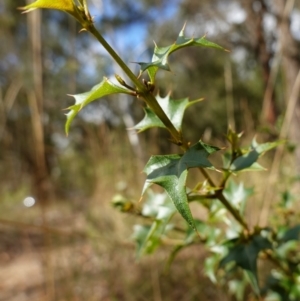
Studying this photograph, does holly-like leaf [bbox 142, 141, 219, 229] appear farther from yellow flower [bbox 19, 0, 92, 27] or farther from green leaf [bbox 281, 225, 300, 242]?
green leaf [bbox 281, 225, 300, 242]

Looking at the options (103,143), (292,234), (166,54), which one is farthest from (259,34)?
(166,54)

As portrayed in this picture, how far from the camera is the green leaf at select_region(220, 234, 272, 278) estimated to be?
1.80 ft

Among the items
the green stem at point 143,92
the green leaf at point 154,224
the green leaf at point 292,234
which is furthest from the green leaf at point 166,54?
the green leaf at point 292,234

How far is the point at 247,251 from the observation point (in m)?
0.57

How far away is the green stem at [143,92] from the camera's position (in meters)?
0.38

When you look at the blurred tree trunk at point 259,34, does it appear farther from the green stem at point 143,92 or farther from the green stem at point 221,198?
the green stem at point 143,92

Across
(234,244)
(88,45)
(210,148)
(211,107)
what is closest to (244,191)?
(234,244)

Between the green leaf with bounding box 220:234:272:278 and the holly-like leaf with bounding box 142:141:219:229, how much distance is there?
20 cm

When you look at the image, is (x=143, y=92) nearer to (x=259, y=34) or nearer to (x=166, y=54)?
(x=166, y=54)

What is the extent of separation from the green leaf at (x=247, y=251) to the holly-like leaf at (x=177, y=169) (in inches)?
8.1

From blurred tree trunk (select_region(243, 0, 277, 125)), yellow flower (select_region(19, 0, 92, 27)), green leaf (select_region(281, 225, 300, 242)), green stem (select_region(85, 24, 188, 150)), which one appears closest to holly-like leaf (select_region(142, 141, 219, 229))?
green stem (select_region(85, 24, 188, 150))

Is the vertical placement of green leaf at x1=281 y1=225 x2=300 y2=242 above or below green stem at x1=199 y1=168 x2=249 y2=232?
below

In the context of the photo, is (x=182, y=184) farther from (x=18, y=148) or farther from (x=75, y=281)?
(x=75, y=281)

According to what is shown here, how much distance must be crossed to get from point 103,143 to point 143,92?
1.99 m
